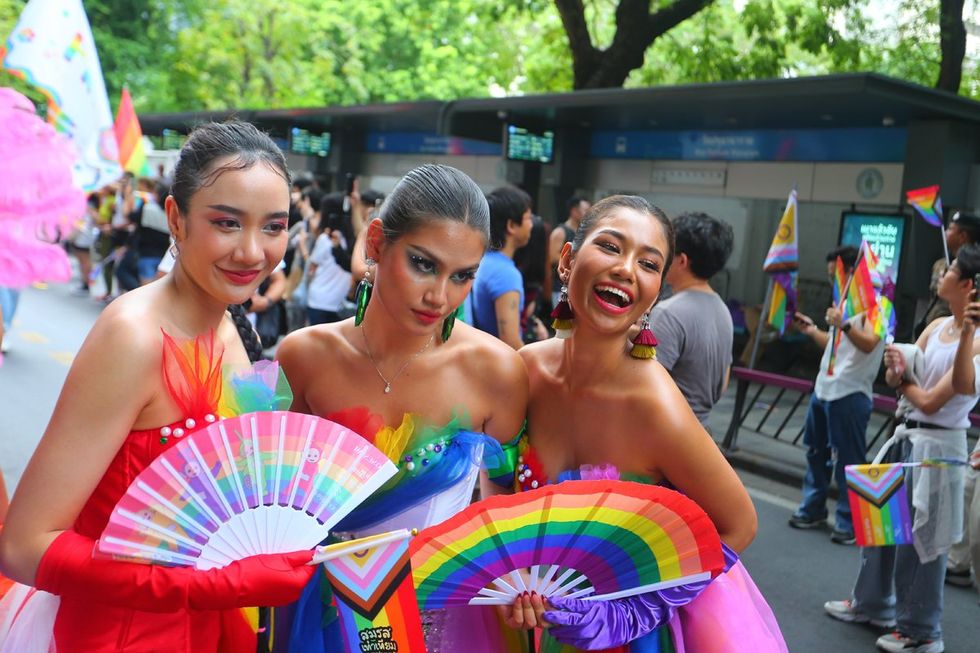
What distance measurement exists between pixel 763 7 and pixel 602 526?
47.6ft

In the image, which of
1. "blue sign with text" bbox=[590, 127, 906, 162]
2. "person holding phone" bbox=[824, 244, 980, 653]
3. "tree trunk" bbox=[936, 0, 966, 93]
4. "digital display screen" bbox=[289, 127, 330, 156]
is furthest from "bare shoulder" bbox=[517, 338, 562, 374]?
"digital display screen" bbox=[289, 127, 330, 156]

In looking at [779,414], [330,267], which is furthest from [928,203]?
[330,267]

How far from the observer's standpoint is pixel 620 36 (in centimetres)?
1395

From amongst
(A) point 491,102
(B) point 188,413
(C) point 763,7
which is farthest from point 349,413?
(C) point 763,7

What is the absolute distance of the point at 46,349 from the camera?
33.1 feet

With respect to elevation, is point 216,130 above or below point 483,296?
above

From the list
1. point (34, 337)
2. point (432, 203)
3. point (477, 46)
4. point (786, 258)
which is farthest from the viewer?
point (477, 46)

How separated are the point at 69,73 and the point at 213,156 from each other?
7728 millimetres

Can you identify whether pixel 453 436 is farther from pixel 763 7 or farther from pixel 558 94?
pixel 763 7

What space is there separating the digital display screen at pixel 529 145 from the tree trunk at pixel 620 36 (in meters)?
1.03

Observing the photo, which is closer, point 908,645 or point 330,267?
point 908,645

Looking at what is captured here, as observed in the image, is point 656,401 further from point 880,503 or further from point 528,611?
point 880,503

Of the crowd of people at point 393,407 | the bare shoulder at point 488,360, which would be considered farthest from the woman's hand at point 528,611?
the bare shoulder at point 488,360

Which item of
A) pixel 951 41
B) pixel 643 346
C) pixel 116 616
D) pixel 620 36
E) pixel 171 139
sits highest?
pixel 620 36
